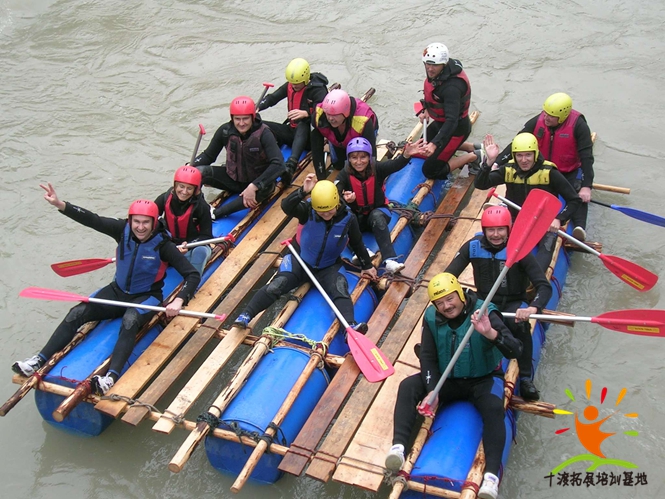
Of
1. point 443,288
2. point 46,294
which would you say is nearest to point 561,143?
point 443,288

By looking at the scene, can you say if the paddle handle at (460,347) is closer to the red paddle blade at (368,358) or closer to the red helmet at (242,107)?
the red paddle blade at (368,358)

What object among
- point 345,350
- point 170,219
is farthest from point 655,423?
point 170,219

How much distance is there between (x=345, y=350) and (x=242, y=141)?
7.97 feet

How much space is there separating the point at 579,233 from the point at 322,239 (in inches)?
96.4

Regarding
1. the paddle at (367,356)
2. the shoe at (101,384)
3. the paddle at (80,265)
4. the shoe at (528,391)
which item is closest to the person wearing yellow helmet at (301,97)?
the paddle at (80,265)

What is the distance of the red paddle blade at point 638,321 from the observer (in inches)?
186

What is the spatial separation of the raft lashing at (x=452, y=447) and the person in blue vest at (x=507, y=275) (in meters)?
0.50

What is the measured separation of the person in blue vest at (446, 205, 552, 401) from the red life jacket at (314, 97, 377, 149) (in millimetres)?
1911

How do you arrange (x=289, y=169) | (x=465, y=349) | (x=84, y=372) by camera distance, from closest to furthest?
(x=465, y=349)
(x=84, y=372)
(x=289, y=169)

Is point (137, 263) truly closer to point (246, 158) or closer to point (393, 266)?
point (246, 158)

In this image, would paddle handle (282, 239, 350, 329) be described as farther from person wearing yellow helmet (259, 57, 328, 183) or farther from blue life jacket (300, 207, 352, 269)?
person wearing yellow helmet (259, 57, 328, 183)

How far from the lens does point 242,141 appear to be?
6.85 m

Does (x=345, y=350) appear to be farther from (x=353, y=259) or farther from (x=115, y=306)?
(x=115, y=306)

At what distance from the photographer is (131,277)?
18.4 feet
